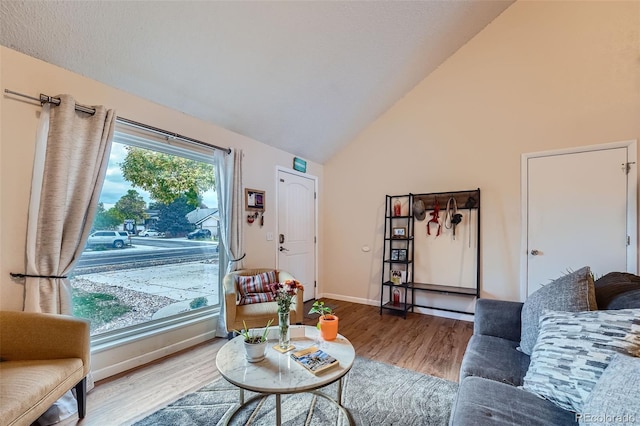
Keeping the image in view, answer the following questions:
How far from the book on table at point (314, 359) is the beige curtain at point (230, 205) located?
169cm

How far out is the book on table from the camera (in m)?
1.45

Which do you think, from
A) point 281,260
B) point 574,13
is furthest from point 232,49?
point 574,13

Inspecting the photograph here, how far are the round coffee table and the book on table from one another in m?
0.02

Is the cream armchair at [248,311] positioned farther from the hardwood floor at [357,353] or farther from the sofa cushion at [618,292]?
the sofa cushion at [618,292]

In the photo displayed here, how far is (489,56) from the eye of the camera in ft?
11.4

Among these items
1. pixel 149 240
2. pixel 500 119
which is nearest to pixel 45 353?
pixel 149 240

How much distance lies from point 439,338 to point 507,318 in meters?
1.24

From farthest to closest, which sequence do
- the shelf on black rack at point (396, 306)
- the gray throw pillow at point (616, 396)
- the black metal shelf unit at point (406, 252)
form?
the shelf on black rack at point (396, 306) < the black metal shelf unit at point (406, 252) < the gray throw pillow at point (616, 396)

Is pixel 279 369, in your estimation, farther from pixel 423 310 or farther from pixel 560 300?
pixel 423 310

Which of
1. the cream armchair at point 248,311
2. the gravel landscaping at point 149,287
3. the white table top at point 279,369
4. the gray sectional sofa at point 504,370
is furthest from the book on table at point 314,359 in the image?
the gravel landscaping at point 149,287

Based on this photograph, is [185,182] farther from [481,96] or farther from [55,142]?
[481,96]

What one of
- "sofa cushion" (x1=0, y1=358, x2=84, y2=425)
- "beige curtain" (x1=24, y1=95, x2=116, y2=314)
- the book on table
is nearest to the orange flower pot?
the book on table

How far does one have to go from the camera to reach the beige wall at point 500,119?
292 centimetres

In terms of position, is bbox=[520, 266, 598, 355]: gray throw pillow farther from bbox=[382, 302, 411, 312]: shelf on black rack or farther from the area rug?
Result: bbox=[382, 302, 411, 312]: shelf on black rack
